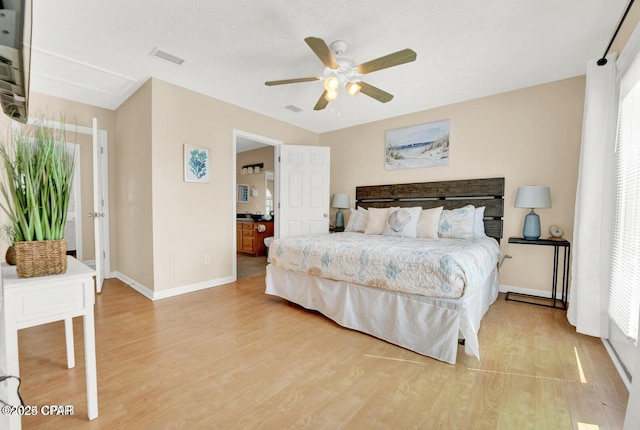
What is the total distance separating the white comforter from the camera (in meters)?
1.92

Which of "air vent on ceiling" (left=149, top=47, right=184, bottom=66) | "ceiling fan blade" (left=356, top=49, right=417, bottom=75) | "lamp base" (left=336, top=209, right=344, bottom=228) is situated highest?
"air vent on ceiling" (left=149, top=47, right=184, bottom=66)

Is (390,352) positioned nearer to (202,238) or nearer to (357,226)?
(357,226)

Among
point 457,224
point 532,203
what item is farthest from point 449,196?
point 532,203

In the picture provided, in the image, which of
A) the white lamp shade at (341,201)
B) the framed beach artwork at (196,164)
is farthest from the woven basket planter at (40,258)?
the white lamp shade at (341,201)

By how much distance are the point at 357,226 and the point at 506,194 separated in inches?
79.9

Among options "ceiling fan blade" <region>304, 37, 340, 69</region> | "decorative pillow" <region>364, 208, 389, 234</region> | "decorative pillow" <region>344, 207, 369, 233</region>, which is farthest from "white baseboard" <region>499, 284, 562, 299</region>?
"ceiling fan blade" <region>304, 37, 340, 69</region>

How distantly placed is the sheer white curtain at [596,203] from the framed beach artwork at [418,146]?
168 cm

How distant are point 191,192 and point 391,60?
2821 mm

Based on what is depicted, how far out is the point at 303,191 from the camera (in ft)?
15.4

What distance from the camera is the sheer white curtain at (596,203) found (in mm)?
2223

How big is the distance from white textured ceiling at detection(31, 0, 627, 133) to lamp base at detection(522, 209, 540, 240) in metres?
1.62

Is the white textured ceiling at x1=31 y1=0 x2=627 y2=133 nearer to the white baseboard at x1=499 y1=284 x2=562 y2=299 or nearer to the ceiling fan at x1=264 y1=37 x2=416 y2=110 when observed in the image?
the ceiling fan at x1=264 y1=37 x2=416 y2=110

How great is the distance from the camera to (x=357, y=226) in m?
4.23

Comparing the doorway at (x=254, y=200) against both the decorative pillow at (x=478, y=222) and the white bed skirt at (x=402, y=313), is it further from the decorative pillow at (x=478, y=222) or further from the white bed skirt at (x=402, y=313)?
the decorative pillow at (x=478, y=222)
